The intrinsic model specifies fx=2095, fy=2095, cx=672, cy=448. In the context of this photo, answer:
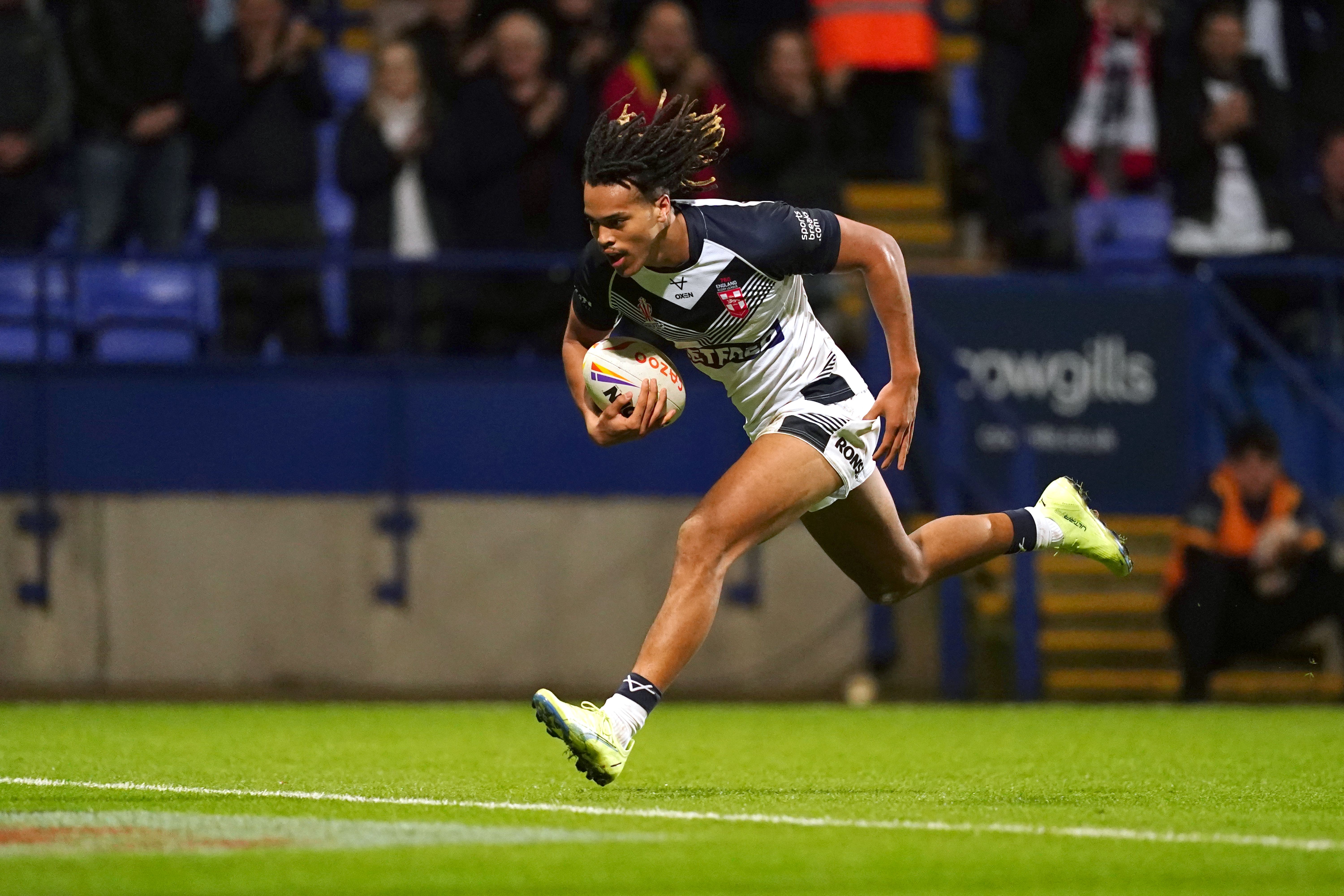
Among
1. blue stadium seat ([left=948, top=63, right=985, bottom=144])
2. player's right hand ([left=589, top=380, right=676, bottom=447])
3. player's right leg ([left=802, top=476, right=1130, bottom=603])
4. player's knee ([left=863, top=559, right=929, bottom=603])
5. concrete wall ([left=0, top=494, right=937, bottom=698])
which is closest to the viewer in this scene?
player's right hand ([left=589, top=380, right=676, bottom=447])

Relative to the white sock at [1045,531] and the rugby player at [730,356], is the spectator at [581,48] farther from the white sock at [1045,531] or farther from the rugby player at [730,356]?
the rugby player at [730,356]

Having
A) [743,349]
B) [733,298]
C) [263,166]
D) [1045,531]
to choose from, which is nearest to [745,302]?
[733,298]

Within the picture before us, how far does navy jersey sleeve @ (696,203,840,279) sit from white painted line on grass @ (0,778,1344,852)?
1814 millimetres

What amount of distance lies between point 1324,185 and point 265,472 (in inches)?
295

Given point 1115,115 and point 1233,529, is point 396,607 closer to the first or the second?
point 1233,529

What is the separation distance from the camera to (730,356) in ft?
23.3

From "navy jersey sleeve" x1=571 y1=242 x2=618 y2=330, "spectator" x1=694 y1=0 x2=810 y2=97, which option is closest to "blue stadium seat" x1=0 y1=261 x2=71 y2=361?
"spectator" x1=694 y1=0 x2=810 y2=97

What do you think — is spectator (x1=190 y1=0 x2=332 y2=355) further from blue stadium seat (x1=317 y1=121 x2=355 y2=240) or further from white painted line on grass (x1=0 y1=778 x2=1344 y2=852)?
white painted line on grass (x1=0 y1=778 x2=1344 y2=852)

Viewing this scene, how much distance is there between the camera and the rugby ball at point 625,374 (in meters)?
6.85

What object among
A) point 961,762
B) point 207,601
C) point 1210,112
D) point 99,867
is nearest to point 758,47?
point 1210,112

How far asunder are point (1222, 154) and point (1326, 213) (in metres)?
0.92

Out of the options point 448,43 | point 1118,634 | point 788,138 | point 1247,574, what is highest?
point 448,43

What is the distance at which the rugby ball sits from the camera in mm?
6848

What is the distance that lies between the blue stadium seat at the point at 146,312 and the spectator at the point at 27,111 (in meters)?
0.69
